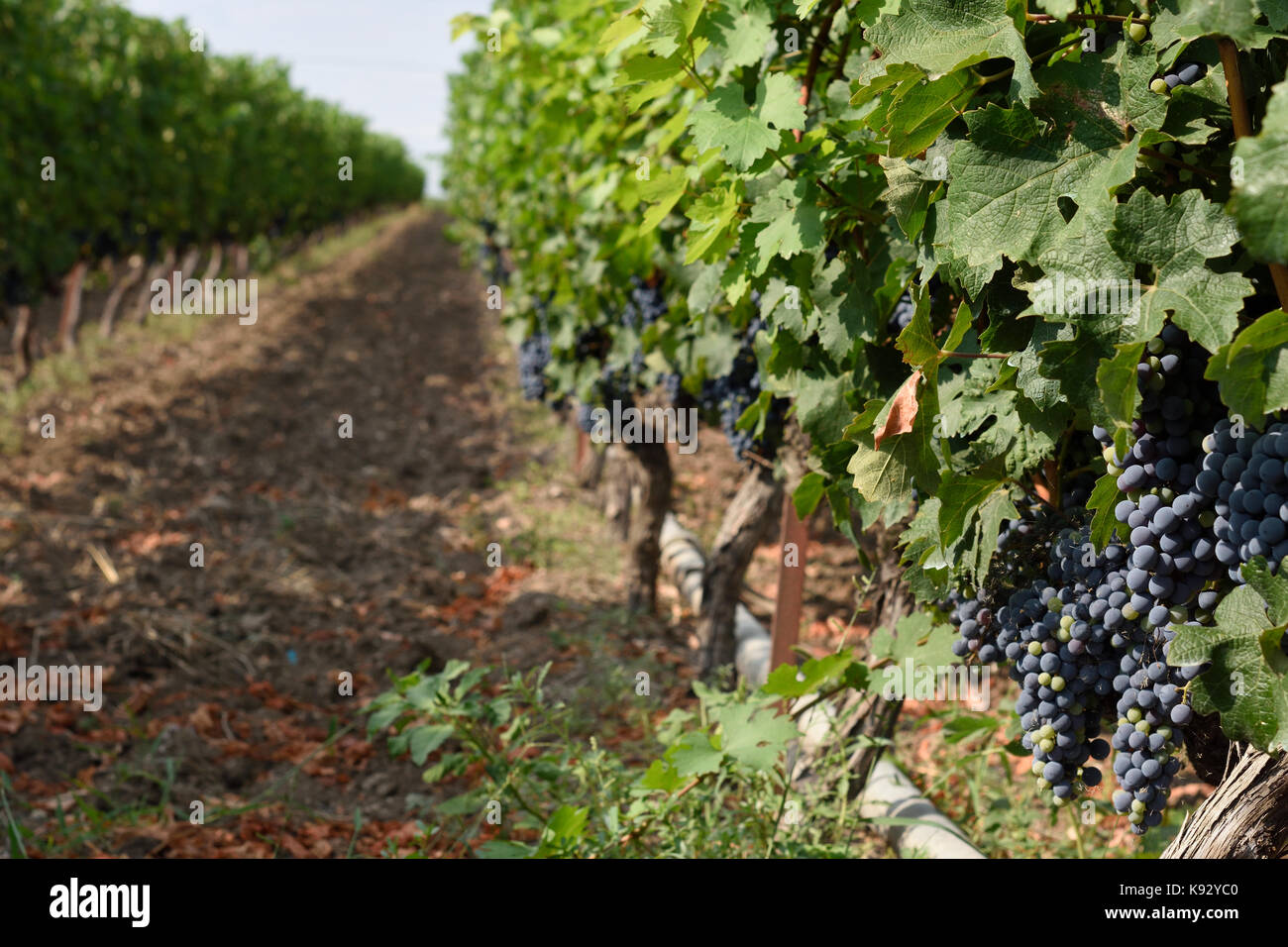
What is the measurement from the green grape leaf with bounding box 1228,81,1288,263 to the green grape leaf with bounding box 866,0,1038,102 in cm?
34

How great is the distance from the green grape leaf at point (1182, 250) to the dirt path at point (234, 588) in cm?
332

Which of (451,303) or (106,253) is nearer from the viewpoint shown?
(106,253)

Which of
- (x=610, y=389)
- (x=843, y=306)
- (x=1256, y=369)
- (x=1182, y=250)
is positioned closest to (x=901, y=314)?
(x=843, y=306)

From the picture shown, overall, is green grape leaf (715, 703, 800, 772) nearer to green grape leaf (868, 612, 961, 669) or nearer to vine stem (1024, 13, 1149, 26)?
green grape leaf (868, 612, 961, 669)

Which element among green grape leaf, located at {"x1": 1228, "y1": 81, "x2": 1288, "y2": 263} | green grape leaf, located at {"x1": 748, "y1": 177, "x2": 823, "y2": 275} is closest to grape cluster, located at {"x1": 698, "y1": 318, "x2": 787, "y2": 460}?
green grape leaf, located at {"x1": 748, "y1": 177, "x2": 823, "y2": 275}

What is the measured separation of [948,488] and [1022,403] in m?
0.20

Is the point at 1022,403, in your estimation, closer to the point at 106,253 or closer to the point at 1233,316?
the point at 1233,316

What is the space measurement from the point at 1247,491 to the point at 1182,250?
0.31 m

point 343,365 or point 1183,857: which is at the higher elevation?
point 343,365

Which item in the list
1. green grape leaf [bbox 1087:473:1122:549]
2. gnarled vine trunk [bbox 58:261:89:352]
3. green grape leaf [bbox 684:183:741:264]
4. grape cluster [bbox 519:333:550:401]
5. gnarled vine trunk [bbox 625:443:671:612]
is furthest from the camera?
gnarled vine trunk [bbox 58:261:89:352]

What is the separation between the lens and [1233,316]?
3.91ft

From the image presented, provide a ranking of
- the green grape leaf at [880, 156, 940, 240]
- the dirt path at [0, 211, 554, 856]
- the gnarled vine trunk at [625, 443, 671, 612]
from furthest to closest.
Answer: the gnarled vine trunk at [625, 443, 671, 612]
the dirt path at [0, 211, 554, 856]
the green grape leaf at [880, 156, 940, 240]

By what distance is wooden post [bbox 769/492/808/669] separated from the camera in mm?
3678

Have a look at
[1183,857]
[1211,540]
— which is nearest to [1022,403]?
Result: [1211,540]
